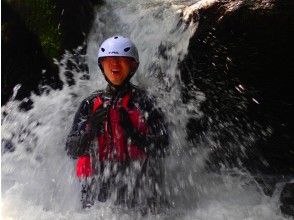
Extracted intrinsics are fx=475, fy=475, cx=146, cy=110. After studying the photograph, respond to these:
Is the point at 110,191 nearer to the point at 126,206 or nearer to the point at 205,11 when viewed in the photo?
the point at 126,206

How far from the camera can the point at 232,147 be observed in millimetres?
6438

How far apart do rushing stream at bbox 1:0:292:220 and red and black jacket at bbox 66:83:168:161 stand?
501 millimetres

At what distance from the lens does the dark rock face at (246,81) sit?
5.39 m

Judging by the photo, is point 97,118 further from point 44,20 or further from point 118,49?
point 44,20

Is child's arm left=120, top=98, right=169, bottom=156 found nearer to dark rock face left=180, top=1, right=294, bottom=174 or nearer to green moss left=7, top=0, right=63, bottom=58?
dark rock face left=180, top=1, right=294, bottom=174

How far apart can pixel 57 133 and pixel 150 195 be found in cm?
253

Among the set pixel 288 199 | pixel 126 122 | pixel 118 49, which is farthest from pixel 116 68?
pixel 288 199

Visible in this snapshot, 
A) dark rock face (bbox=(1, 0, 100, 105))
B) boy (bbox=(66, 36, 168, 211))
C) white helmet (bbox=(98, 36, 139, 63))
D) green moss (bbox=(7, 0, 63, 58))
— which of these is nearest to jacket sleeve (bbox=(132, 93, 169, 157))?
boy (bbox=(66, 36, 168, 211))

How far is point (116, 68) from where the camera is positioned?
448cm

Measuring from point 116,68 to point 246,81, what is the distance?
200 cm

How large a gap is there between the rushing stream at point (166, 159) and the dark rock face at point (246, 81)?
7.7 inches

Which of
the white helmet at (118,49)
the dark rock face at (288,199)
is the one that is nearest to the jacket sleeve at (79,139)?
the white helmet at (118,49)

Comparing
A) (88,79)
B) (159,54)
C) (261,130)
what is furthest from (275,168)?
(88,79)

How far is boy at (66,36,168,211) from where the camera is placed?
4.30 metres
